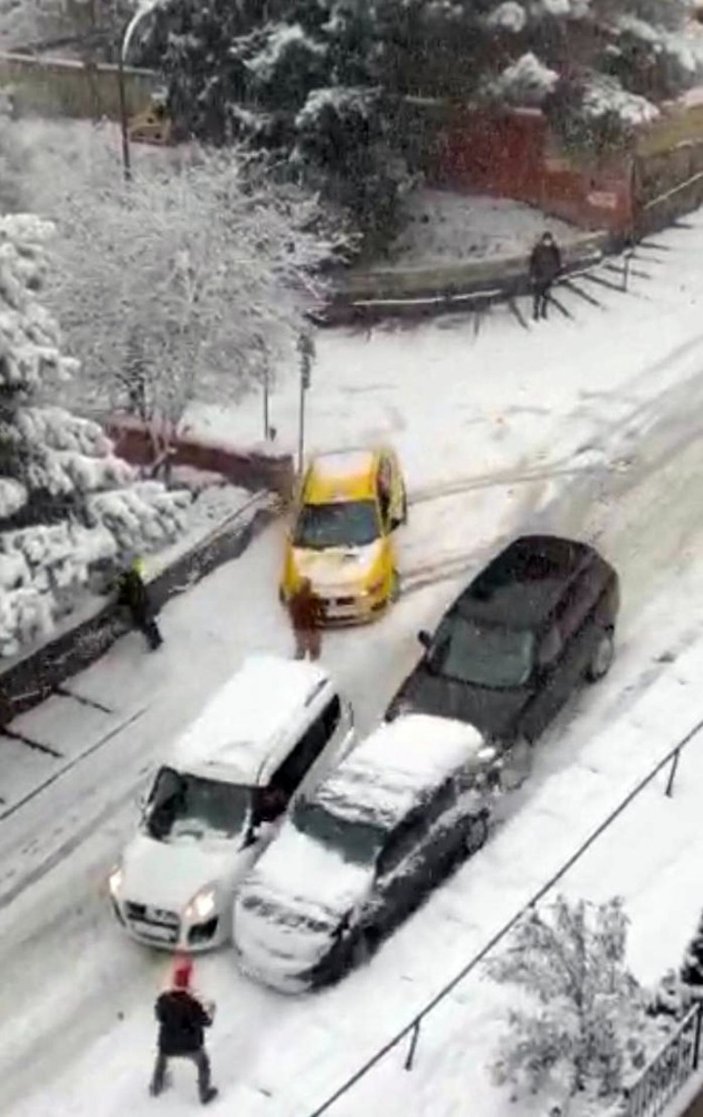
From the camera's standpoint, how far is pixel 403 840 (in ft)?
59.9

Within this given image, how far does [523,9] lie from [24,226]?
1547 centimetres

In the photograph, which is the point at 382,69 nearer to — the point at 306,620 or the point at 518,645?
the point at 306,620

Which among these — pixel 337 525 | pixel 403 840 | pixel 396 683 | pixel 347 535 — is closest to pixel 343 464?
pixel 337 525

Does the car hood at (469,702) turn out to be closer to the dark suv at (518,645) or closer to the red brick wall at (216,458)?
the dark suv at (518,645)

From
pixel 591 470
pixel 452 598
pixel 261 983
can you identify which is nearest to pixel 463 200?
pixel 591 470

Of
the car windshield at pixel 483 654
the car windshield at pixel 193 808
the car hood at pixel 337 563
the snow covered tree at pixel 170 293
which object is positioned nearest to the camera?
the car windshield at pixel 193 808

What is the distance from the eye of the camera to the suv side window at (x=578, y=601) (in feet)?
69.6

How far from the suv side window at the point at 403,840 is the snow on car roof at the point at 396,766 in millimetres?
99

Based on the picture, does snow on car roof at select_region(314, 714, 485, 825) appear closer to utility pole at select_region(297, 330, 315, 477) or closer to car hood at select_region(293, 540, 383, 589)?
car hood at select_region(293, 540, 383, 589)

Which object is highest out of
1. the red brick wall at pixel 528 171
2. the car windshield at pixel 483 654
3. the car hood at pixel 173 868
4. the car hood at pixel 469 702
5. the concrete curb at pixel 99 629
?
the red brick wall at pixel 528 171

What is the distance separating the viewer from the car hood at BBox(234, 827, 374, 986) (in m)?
17.3

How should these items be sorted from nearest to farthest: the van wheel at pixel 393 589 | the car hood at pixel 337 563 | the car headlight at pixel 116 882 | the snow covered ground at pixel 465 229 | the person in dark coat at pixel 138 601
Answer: the car headlight at pixel 116 882
the person in dark coat at pixel 138 601
the car hood at pixel 337 563
the van wheel at pixel 393 589
the snow covered ground at pixel 465 229

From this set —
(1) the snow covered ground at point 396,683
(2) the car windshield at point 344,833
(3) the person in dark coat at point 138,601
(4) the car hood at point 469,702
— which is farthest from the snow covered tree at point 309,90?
(2) the car windshield at point 344,833

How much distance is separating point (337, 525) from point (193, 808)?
6089 millimetres
